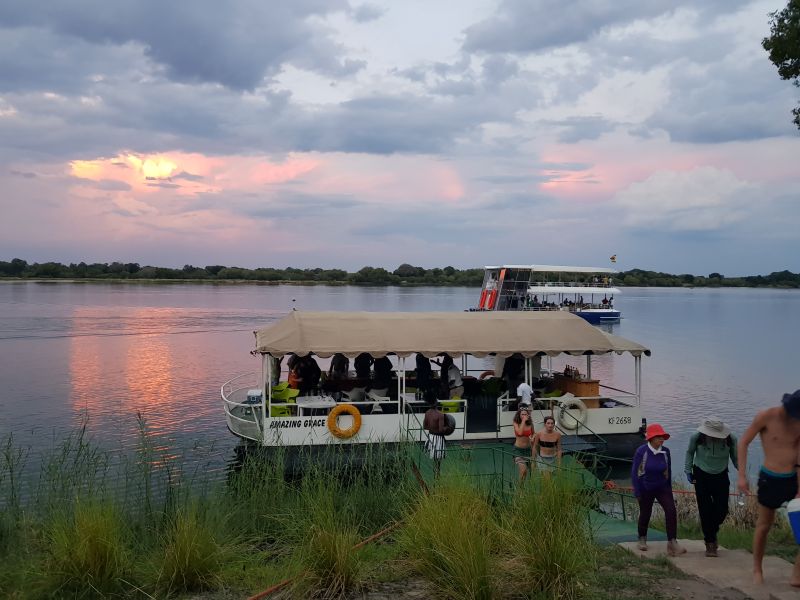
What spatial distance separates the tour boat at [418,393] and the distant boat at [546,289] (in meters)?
46.3

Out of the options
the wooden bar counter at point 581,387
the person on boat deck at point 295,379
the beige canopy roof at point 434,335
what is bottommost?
the wooden bar counter at point 581,387

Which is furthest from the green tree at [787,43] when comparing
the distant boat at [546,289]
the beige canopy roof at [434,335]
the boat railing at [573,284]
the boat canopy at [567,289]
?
the boat railing at [573,284]

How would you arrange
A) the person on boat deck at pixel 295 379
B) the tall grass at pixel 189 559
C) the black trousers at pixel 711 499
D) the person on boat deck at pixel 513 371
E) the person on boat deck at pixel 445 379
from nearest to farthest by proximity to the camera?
the tall grass at pixel 189 559 → the black trousers at pixel 711 499 → the person on boat deck at pixel 445 379 → the person on boat deck at pixel 295 379 → the person on boat deck at pixel 513 371

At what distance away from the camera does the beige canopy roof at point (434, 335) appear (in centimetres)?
1448

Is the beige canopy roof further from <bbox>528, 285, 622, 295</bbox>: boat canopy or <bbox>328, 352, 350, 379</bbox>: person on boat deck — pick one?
<bbox>528, 285, 622, 295</bbox>: boat canopy

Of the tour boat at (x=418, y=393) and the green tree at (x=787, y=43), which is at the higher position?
the green tree at (x=787, y=43)

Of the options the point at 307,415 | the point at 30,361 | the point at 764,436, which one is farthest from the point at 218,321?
the point at 764,436

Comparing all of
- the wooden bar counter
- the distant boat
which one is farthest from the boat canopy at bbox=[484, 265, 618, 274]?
the wooden bar counter

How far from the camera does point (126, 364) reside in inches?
1490

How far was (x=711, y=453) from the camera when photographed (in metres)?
7.39

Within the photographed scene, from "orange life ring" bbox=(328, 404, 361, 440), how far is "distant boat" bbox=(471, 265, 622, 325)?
49.2 meters

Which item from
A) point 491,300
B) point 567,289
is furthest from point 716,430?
point 567,289

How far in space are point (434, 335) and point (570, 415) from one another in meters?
3.53

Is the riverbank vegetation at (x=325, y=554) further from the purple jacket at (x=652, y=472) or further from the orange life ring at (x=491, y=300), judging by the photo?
the orange life ring at (x=491, y=300)
